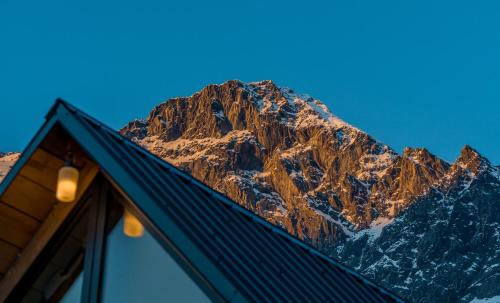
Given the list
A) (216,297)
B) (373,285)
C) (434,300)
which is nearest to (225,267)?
(216,297)

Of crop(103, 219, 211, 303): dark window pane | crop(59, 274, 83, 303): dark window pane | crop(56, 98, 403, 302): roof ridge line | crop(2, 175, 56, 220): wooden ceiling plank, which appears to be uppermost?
crop(56, 98, 403, 302): roof ridge line

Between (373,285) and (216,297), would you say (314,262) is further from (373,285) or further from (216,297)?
(216,297)

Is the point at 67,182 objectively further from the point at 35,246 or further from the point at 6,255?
the point at 6,255

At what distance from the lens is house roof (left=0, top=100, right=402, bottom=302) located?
205 inches

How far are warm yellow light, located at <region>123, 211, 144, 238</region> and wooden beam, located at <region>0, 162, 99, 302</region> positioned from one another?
1.74ft

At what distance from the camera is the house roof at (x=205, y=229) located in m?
5.21

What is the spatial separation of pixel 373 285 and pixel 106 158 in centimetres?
353

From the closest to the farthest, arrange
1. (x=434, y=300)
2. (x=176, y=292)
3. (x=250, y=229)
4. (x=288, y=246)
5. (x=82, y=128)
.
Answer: (x=176, y=292) → (x=82, y=128) → (x=250, y=229) → (x=288, y=246) → (x=434, y=300)

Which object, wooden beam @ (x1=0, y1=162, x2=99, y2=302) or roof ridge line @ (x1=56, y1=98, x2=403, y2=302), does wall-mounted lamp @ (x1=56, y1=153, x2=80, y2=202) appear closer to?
roof ridge line @ (x1=56, y1=98, x2=403, y2=302)

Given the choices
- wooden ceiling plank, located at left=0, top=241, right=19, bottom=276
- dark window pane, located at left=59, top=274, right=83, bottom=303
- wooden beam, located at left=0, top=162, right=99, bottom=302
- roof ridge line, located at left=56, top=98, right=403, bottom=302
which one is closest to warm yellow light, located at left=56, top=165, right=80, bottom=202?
roof ridge line, located at left=56, top=98, right=403, bottom=302

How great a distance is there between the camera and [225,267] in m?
5.20

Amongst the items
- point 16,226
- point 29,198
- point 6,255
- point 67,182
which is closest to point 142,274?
point 67,182

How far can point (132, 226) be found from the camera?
6012mm

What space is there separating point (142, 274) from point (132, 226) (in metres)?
0.34
